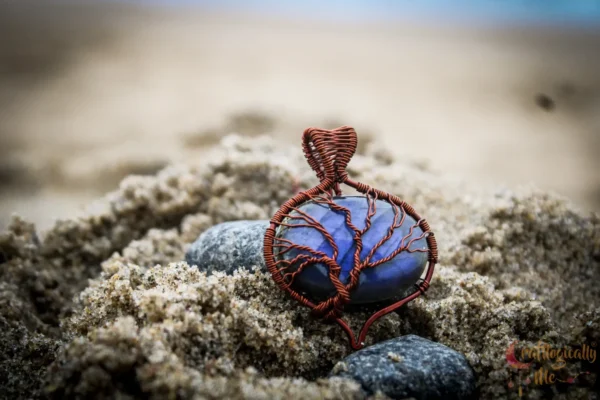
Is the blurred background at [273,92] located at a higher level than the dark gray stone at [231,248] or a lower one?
higher

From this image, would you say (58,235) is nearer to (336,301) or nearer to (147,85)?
(336,301)

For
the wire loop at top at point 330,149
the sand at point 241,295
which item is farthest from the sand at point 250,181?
the wire loop at top at point 330,149

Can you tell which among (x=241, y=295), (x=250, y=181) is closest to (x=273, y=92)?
(x=250, y=181)

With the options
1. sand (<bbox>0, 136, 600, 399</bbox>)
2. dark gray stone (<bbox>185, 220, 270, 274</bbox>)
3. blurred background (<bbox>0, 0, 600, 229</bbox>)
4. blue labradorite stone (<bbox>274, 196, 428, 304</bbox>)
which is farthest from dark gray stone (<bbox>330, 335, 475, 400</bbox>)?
blurred background (<bbox>0, 0, 600, 229</bbox>)

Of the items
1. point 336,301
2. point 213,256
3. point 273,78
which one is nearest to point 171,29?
point 273,78

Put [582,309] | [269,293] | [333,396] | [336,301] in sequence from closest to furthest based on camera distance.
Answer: [333,396] → [336,301] → [269,293] → [582,309]

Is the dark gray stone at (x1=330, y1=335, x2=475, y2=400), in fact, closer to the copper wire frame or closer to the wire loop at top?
Result: the copper wire frame

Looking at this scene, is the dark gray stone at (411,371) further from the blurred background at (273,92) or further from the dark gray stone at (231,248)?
the blurred background at (273,92)
